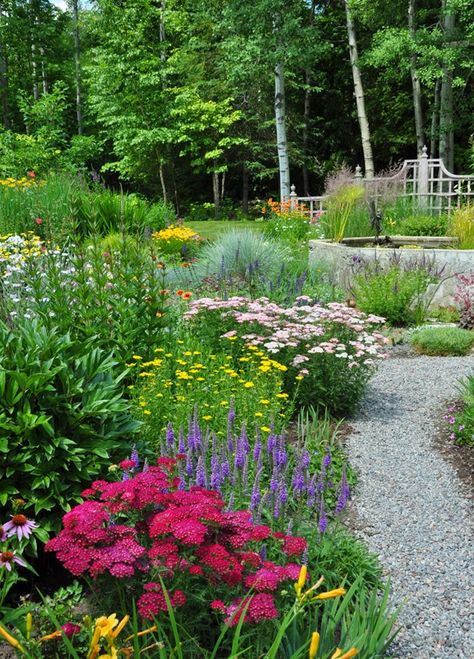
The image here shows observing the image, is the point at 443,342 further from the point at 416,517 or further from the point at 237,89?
the point at 237,89

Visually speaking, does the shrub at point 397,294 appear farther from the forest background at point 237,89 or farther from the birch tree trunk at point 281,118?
the forest background at point 237,89

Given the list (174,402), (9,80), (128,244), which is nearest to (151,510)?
(174,402)

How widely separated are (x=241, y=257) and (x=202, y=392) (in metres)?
4.67

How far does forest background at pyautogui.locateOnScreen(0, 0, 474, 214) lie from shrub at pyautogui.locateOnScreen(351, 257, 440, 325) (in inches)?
395

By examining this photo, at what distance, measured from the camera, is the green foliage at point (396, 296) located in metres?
8.20

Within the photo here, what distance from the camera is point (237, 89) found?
2281 cm

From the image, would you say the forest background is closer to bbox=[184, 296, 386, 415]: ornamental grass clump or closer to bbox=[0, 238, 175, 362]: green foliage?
bbox=[184, 296, 386, 415]: ornamental grass clump

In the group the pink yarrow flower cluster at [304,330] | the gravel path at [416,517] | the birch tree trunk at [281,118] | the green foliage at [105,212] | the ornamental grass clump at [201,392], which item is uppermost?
the birch tree trunk at [281,118]

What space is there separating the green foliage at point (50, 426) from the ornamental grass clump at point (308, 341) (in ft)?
5.75

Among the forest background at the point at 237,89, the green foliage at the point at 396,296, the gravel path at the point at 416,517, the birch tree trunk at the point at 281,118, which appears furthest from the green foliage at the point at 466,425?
the birch tree trunk at the point at 281,118

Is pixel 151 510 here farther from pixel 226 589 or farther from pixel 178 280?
pixel 178 280

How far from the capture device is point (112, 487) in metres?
2.12

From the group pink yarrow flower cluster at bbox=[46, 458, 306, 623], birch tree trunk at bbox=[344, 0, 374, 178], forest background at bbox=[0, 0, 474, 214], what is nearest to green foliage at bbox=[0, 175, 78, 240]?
forest background at bbox=[0, 0, 474, 214]

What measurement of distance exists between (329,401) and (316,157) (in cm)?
2231
